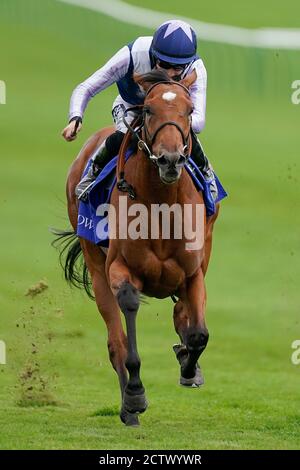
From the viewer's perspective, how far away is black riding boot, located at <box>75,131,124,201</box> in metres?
7.91

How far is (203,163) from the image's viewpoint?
7.92m

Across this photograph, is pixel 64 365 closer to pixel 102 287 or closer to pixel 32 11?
pixel 102 287

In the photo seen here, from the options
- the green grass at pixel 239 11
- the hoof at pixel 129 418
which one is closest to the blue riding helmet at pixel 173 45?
the hoof at pixel 129 418

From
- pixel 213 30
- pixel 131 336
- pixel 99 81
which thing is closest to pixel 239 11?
pixel 213 30

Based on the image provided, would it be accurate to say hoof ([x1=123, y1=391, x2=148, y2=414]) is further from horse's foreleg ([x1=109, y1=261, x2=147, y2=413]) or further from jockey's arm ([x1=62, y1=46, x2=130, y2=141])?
jockey's arm ([x1=62, y1=46, x2=130, y2=141])

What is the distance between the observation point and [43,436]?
7.51 m

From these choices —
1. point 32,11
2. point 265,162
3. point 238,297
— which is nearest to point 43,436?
point 238,297

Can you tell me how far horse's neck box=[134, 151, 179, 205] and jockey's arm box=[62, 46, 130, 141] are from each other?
27.4 inches

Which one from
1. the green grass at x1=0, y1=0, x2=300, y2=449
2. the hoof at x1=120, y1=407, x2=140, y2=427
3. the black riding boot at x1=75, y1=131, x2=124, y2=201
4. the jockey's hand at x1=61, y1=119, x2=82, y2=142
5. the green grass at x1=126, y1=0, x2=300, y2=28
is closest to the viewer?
the jockey's hand at x1=61, y1=119, x2=82, y2=142

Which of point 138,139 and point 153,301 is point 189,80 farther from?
point 153,301

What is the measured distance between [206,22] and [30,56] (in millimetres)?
4032

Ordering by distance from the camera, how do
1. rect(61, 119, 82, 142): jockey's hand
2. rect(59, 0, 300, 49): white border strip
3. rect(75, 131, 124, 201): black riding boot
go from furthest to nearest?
rect(59, 0, 300, 49): white border strip, rect(75, 131, 124, 201): black riding boot, rect(61, 119, 82, 142): jockey's hand

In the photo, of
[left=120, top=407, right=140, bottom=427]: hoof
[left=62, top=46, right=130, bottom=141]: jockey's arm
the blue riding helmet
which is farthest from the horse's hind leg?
the blue riding helmet

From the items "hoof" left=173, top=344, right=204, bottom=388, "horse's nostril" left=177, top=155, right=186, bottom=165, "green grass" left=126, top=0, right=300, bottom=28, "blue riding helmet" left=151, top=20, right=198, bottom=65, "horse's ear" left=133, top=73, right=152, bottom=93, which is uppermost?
"green grass" left=126, top=0, right=300, bottom=28
